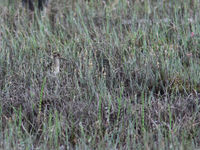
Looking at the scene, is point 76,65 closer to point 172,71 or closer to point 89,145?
point 172,71

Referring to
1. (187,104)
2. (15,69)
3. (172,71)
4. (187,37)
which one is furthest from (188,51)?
(15,69)

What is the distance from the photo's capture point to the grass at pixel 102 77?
3035mm

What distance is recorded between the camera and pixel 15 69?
12.7ft

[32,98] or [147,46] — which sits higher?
[147,46]

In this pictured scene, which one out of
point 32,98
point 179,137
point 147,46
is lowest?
point 179,137

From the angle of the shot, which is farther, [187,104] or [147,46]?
[147,46]

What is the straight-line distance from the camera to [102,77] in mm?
3584

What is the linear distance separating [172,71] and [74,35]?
1355mm

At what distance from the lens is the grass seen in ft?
9.96

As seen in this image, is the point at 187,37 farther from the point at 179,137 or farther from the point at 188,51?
the point at 179,137

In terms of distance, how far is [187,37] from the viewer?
14.0ft

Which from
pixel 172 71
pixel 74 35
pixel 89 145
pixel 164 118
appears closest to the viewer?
pixel 89 145

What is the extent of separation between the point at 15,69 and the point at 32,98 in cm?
58

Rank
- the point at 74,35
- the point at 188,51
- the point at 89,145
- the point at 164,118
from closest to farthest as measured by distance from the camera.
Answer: the point at 89,145 < the point at 164,118 < the point at 188,51 < the point at 74,35
